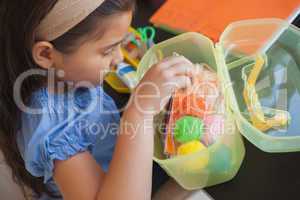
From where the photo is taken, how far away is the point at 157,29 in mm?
882

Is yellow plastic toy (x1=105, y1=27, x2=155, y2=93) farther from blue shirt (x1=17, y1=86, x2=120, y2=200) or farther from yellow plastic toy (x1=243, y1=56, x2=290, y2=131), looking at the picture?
yellow plastic toy (x1=243, y1=56, x2=290, y2=131)

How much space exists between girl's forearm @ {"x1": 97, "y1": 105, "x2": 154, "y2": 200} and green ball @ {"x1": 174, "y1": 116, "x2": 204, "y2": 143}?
4 centimetres

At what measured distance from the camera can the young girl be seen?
1.83 ft

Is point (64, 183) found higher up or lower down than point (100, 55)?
lower down

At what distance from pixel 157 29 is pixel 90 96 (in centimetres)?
24

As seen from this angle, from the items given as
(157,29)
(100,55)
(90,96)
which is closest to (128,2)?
(100,55)

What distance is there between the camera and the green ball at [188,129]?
2.02ft

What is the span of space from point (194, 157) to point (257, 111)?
129mm

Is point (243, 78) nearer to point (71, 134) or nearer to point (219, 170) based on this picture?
point (219, 170)

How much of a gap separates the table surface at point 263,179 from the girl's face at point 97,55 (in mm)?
248

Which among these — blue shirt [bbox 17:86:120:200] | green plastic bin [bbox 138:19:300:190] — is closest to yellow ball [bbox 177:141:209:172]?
green plastic bin [bbox 138:19:300:190]

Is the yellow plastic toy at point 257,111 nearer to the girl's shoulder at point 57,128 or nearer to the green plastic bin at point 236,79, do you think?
the green plastic bin at point 236,79

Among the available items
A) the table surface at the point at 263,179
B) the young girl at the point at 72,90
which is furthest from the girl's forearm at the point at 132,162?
the table surface at the point at 263,179

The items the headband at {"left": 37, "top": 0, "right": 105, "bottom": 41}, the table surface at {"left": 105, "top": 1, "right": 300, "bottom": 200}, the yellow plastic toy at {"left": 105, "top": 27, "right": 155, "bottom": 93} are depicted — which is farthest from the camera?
the yellow plastic toy at {"left": 105, "top": 27, "right": 155, "bottom": 93}
